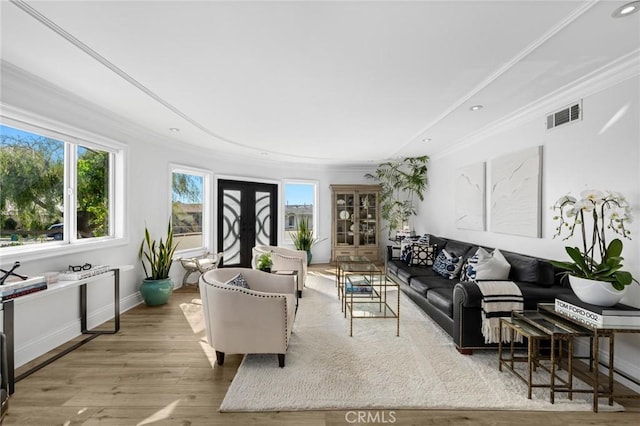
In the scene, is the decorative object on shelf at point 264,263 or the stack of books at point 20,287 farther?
the decorative object on shelf at point 264,263

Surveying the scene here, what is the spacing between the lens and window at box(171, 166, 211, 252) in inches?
200

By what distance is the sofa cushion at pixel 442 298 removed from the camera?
2916 mm

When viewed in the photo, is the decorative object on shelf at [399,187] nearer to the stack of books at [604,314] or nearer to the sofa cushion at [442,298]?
the sofa cushion at [442,298]

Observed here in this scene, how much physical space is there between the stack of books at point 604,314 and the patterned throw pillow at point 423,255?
2381 millimetres

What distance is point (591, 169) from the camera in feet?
8.62

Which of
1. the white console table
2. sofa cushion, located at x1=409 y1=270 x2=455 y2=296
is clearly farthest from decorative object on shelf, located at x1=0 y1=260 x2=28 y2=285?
sofa cushion, located at x1=409 y1=270 x2=455 y2=296

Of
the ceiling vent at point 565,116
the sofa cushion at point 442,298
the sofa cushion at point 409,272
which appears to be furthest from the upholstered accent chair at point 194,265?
the ceiling vent at point 565,116

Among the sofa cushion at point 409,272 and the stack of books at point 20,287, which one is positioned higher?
the stack of books at point 20,287

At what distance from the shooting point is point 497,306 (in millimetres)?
2572

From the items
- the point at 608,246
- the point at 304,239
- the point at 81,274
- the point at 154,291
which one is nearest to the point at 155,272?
the point at 154,291

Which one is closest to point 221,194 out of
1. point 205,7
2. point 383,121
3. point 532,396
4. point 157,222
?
point 157,222

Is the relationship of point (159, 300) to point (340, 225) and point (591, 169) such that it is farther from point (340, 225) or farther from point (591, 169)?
point (591, 169)

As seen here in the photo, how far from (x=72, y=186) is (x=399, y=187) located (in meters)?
5.82

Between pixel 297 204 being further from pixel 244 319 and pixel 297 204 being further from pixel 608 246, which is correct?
pixel 608 246
